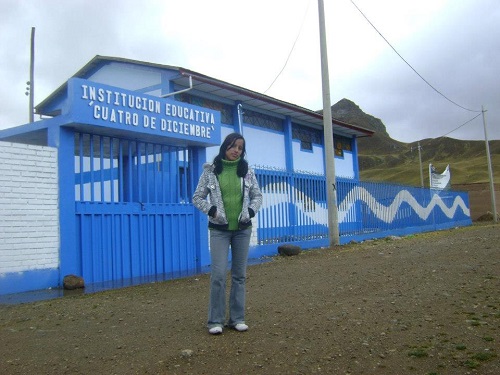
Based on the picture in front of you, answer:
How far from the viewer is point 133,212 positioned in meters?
8.97

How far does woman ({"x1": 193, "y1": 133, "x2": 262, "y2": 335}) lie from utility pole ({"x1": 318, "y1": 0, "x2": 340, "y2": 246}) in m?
8.05

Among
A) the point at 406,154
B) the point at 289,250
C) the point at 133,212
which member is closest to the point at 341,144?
the point at 289,250

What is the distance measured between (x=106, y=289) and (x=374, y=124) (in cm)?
12822

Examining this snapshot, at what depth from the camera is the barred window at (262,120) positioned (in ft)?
56.1

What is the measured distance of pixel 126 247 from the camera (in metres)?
8.82

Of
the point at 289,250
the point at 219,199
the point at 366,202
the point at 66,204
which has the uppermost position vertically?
the point at 366,202

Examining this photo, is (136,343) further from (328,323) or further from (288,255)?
(288,255)

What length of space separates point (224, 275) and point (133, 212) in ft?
15.9

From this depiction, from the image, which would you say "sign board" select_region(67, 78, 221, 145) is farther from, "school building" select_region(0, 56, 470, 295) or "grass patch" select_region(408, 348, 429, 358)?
"grass patch" select_region(408, 348, 429, 358)

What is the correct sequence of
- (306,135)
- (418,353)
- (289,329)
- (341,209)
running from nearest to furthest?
1. (418,353)
2. (289,329)
3. (341,209)
4. (306,135)

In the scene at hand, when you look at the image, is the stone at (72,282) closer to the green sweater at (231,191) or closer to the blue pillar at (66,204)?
the blue pillar at (66,204)

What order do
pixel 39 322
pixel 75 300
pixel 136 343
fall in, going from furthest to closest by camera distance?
pixel 75 300 → pixel 39 322 → pixel 136 343

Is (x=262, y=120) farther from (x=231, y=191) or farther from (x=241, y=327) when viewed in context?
(x=241, y=327)

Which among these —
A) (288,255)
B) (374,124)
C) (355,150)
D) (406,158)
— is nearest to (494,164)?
(406,158)
